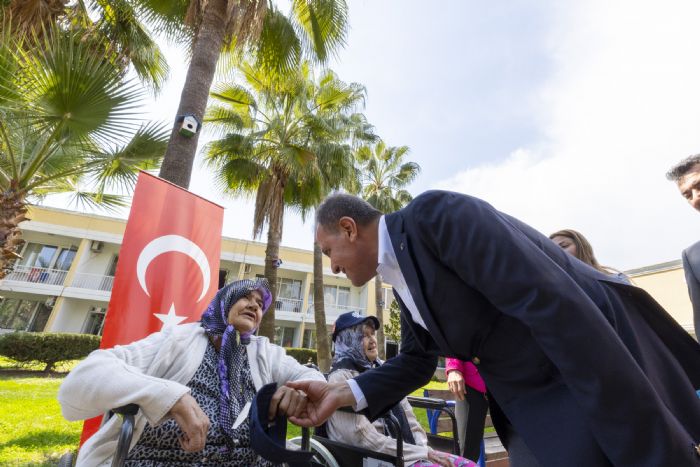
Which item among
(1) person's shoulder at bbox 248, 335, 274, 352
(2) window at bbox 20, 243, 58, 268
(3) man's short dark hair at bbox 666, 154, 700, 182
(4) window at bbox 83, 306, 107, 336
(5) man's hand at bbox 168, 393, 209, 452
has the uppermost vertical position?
(2) window at bbox 20, 243, 58, 268

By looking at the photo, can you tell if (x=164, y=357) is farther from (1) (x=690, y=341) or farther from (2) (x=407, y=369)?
(1) (x=690, y=341)

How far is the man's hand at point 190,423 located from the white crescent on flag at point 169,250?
1.75 meters

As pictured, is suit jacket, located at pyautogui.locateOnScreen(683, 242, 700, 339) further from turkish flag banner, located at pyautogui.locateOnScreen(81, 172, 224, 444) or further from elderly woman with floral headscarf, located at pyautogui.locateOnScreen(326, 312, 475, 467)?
turkish flag banner, located at pyautogui.locateOnScreen(81, 172, 224, 444)

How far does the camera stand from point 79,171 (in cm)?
462

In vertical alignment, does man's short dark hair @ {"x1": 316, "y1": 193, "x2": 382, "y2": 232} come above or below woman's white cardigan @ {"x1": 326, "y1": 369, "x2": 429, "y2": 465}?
above

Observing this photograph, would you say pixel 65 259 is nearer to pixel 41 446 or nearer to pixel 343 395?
pixel 41 446

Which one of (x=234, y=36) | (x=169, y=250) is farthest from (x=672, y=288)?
(x=169, y=250)

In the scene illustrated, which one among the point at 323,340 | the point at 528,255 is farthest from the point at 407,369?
the point at 323,340

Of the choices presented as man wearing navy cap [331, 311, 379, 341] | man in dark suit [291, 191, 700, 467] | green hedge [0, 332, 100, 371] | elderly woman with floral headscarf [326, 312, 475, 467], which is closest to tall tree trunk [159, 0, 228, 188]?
man wearing navy cap [331, 311, 379, 341]

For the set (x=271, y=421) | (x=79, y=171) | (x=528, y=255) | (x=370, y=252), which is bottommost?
(x=271, y=421)

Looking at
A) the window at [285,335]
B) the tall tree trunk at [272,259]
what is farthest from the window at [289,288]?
the tall tree trunk at [272,259]

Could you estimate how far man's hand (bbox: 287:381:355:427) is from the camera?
4.89 ft

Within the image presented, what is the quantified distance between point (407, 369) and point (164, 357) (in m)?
1.33

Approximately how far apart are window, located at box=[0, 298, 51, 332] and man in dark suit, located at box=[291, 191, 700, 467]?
26098 mm
